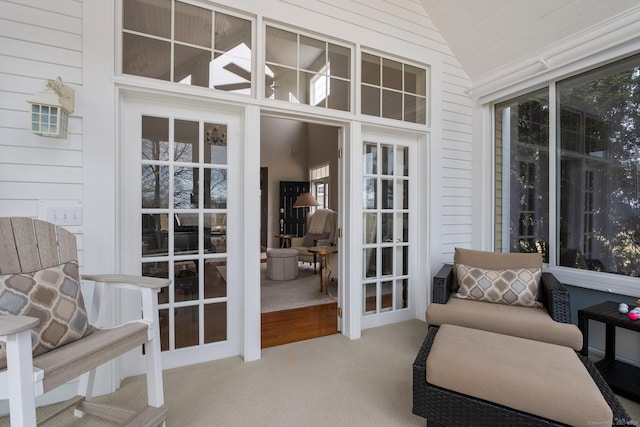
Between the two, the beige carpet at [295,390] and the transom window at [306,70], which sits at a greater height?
the transom window at [306,70]

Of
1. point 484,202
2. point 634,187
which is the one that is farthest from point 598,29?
point 484,202

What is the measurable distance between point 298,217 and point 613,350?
23.9ft

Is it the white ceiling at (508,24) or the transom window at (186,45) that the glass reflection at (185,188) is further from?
the white ceiling at (508,24)

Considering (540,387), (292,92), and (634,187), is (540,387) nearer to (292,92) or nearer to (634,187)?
(634,187)

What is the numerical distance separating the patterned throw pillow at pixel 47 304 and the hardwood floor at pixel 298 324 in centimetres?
160

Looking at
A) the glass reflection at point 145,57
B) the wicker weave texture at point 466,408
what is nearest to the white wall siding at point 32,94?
the glass reflection at point 145,57

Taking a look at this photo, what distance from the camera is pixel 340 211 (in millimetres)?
3164

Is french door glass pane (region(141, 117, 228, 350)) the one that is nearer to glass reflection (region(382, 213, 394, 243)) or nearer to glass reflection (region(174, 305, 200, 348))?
glass reflection (region(174, 305, 200, 348))

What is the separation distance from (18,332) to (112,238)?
1.12 metres

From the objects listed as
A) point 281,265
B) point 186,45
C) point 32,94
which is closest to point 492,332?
point 186,45

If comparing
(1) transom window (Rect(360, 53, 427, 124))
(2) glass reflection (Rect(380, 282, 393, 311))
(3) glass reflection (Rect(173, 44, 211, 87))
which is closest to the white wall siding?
(3) glass reflection (Rect(173, 44, 211, 87))

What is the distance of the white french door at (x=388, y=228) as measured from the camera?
10.5 ft

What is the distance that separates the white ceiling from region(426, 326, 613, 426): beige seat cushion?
2.59 metres

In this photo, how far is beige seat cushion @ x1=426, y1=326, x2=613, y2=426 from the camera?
4.42 feet
